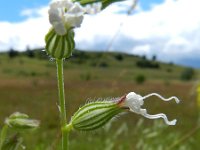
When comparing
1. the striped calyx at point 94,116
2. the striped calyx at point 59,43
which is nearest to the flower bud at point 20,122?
the striped calyx at point 94,116

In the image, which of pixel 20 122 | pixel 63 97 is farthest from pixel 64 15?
pixel 20 122

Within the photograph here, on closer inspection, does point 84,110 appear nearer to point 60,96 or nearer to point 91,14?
point 60,96

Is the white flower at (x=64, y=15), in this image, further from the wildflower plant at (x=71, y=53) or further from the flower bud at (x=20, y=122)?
the flower bud at (x=20, y=122)

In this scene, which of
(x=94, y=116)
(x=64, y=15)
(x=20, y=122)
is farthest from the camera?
(x=20, y=122)

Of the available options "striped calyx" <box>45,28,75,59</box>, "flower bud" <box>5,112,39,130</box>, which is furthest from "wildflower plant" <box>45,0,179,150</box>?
"flower bud" <box>5,112,39,130</box>

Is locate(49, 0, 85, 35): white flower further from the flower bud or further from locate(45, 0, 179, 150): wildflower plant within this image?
the flower bud

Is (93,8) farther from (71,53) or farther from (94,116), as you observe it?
(94,116)

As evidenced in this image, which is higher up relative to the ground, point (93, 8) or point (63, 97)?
point (93, 8)
